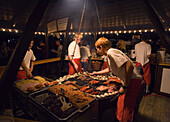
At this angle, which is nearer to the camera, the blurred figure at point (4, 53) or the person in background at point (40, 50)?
the blurred figure at point (4, 53)

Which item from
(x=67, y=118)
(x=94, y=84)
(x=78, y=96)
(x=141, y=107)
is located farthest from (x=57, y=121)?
(x=141, y=107)

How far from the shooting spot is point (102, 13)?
6824 millimetres

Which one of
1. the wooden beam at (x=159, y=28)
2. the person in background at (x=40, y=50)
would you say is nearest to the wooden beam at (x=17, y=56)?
the wooden beam at (x=159, y=28)

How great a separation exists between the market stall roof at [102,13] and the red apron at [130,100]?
334 cm

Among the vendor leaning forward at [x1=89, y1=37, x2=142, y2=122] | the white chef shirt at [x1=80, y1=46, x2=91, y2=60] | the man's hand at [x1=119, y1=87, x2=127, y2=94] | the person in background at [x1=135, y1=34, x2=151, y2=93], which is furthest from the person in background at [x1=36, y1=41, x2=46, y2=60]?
the man's hand at [x1=119, y1=87, x2=127, y2=94]

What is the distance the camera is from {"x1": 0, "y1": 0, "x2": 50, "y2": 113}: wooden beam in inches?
45.4

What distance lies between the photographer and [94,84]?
243cm

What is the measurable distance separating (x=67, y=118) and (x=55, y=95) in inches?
30.3

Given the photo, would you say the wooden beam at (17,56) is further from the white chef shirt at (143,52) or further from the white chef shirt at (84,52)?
the white chef shirt at (143,52)

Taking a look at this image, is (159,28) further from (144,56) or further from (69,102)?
(69,102)

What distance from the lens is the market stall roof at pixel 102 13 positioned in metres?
4.85

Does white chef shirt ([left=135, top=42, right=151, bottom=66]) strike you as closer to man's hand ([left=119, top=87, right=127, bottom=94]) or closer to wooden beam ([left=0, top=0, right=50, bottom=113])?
man's hand ([left=119, top=87, right=127, bottom=94])

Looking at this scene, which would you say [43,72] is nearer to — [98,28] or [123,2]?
[98,28]

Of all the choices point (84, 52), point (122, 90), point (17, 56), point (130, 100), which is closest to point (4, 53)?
point (84, 52)
